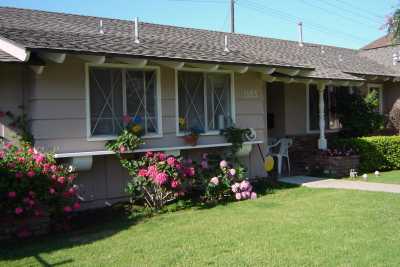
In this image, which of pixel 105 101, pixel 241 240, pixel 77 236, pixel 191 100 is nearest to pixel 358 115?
pixel 191 100

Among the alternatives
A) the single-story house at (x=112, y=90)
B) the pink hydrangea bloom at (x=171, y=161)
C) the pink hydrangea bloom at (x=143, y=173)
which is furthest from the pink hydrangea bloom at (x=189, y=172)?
the single-story house at (x=112, y=90)

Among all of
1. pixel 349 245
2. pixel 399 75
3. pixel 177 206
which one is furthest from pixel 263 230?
pixel 399 75

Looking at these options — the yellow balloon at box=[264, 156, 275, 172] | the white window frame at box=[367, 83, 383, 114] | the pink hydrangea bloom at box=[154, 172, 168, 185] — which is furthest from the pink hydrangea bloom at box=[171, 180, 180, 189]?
the white window frame at box=[367, 83, 383, 114]

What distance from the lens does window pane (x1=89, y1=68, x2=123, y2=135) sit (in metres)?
8.45

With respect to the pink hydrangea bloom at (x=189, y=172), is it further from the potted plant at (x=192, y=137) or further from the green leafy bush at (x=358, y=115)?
the green leafy bush at (x=358, y=115)

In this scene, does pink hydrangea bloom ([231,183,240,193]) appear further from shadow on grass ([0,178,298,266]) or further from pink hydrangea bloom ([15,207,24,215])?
pink hydrangea bloom ([15,207,24,215])

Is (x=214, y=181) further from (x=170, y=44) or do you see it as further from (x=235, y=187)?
(x=170, y=44)

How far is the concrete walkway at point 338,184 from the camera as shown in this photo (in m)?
9.83

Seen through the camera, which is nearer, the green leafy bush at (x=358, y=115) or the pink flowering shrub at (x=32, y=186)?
the pink flowering shrub at (x=32, y=186)

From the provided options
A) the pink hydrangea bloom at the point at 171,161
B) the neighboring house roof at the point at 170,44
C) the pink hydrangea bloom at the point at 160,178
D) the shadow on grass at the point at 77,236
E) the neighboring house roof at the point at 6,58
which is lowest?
the shadow on grass at the point at 77,236

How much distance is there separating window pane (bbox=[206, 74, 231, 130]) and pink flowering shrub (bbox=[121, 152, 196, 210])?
1827 mm

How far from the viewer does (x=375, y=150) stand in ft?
42.3

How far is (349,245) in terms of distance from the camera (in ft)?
18.4

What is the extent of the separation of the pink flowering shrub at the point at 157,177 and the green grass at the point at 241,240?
483 millimetres
